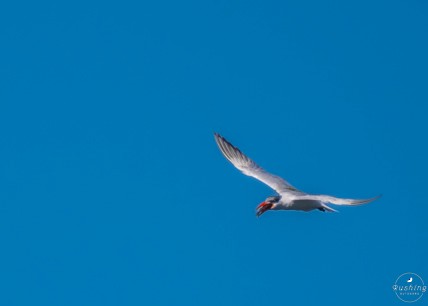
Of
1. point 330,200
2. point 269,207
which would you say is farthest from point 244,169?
point 330,200

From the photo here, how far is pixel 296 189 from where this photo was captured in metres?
44.8

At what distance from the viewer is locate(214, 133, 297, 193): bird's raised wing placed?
46084 mm

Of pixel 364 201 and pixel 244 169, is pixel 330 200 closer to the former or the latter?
pixel 364 201

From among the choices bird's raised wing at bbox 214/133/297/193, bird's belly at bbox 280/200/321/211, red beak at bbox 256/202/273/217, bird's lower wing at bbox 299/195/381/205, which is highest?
bird's raised wing at bbox 214/133/297/193

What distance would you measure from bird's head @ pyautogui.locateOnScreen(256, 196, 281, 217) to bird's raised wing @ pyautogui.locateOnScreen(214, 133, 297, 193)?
6.68 ft

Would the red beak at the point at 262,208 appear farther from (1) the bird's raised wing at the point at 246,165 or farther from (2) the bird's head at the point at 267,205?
(1) the bird's raised wing at the point at 246,165

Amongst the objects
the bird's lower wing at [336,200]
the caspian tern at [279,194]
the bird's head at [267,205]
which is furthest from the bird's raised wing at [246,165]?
the bird's lower wing at [336,200]

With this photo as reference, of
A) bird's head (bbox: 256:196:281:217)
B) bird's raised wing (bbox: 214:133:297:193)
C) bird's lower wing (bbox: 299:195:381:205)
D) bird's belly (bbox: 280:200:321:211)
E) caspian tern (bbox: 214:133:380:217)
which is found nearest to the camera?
bird's lower wing (bbox: 299:195:381:205)

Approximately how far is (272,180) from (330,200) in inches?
306

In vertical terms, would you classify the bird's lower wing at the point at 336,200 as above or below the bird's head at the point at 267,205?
below

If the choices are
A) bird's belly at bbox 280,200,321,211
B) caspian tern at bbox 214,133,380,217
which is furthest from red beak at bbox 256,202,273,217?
bird's belly at bbox 280,200,321,211

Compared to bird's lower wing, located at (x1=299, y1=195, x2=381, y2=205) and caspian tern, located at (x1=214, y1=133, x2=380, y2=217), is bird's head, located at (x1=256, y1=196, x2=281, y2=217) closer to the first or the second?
caspian tern, located at (x1=214, y1=133, x2=380, y2=217)

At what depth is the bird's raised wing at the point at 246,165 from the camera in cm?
4608

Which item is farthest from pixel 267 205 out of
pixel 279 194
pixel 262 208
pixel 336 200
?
pixel 336 200
